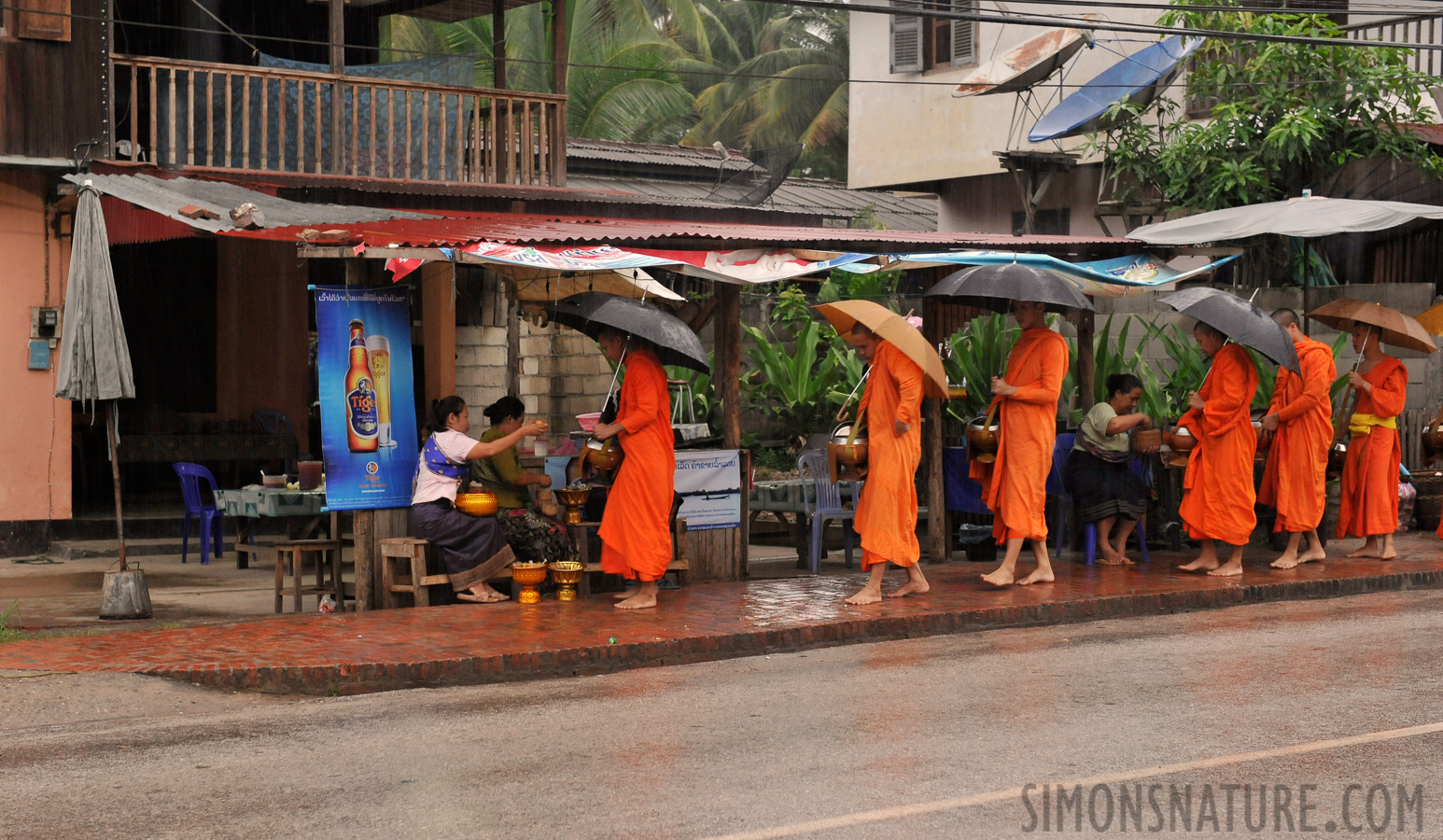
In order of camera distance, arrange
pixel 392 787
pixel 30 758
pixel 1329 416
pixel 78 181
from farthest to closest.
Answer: pixel 1329 416, pixel 78 181, pixel 30 758, pixel 392 787

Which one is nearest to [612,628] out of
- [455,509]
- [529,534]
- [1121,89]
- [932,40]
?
[529,534]

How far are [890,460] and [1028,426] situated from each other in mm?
1241

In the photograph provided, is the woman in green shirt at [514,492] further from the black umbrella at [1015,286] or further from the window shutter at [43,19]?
the window shutter at [43,19]

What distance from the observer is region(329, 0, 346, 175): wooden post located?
12945 mm

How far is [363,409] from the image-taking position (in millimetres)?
9156

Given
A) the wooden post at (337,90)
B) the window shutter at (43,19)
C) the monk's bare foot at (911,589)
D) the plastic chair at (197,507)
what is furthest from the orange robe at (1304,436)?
the window shutter at (43,19)

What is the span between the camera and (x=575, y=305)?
946 centimetres

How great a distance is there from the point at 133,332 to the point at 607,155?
649 centimetres

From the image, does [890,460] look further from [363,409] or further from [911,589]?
[363,409]

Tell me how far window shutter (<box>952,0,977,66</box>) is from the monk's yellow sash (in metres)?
11.5

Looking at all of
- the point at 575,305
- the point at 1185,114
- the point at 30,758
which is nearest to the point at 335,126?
the point at 575,305

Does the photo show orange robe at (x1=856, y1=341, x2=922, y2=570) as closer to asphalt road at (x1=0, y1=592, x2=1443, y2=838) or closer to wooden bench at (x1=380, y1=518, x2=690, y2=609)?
asphalt road at (x1=0, y1=592, x2=1443, y2=838)

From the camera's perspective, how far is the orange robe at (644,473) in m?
8.98

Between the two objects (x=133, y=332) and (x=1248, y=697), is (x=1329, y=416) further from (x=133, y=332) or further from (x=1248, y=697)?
(x=133, y=332)
